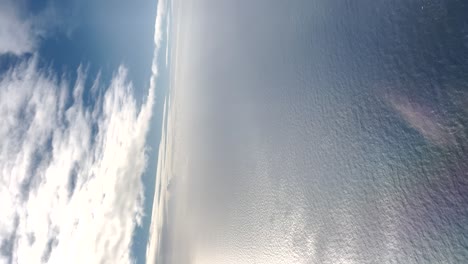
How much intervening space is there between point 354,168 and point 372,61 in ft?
11.1

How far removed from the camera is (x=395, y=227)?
7.66m

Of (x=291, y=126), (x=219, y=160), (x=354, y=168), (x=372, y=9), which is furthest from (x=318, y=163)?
(x=219, y=160)

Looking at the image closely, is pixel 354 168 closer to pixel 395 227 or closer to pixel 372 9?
pixel 395 227

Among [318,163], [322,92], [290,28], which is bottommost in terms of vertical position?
[318,163]

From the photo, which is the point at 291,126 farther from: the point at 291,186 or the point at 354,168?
the point at 354,168

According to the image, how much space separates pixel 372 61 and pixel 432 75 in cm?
196

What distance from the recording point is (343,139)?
9.66 metres

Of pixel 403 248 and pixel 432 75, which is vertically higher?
pixel 432 75

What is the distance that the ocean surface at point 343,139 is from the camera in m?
7.45

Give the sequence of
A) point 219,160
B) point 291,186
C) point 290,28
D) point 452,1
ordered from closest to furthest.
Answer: point 452,1, point 291,186, point 290,28, point 219,160

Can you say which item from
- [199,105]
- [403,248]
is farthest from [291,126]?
[199,105]

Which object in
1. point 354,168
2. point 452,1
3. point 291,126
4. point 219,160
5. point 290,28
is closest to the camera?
point 452,1

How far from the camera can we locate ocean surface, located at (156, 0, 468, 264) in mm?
7445

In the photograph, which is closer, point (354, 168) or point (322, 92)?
point (354, 168)
